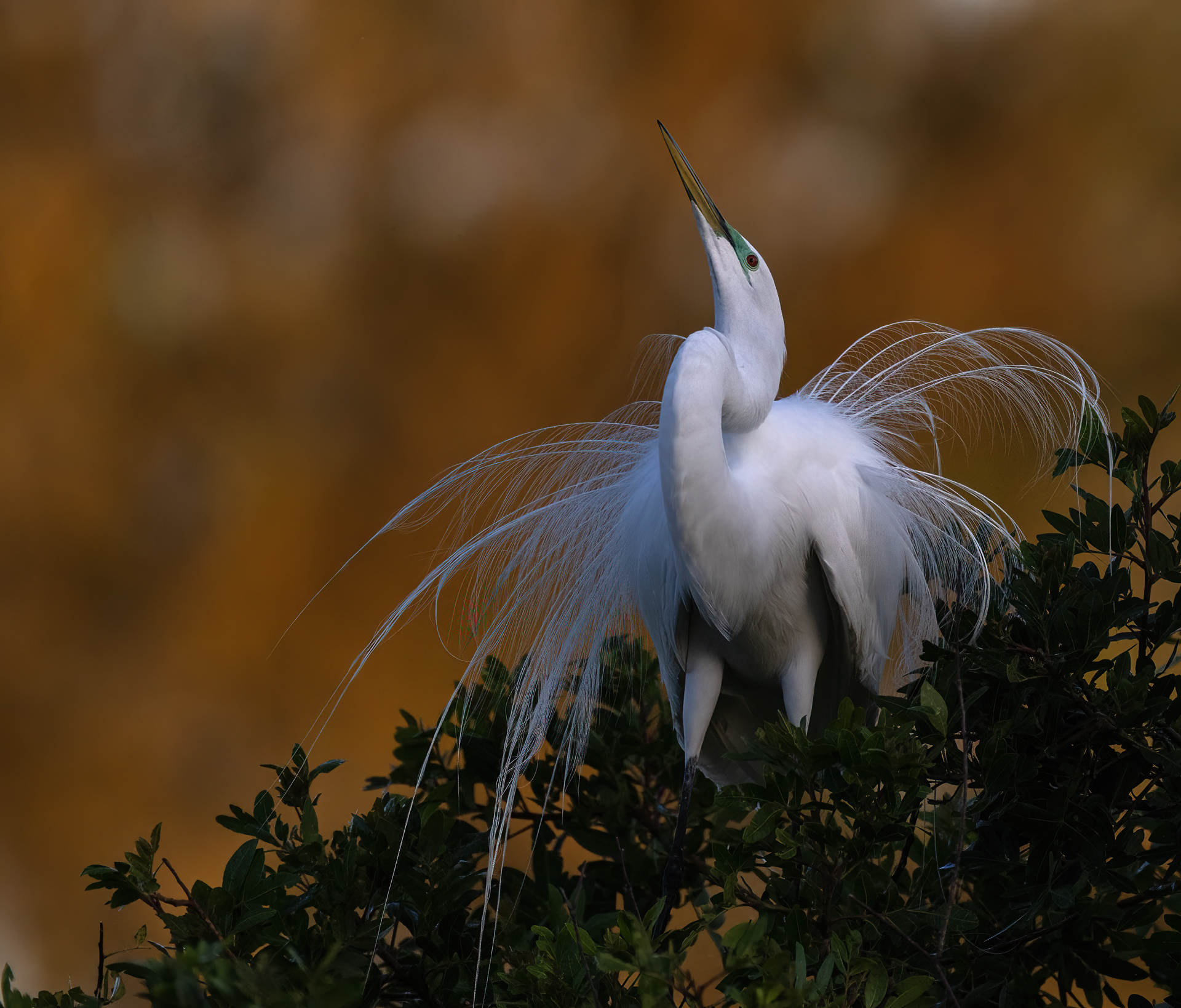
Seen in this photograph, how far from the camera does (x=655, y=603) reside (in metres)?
1.03

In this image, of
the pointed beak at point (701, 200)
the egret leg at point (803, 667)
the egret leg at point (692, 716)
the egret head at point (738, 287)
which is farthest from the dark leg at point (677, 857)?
the pointed beak at point (701, 200)

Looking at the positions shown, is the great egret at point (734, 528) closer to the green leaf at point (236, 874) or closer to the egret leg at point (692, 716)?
the egret leg at point (692, 716)

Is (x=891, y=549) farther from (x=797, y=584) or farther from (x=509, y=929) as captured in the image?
(x=509, y=929)

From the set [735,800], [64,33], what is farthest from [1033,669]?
[64,33]

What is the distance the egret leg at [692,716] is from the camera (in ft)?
3.21

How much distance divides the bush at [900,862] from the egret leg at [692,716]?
0.18m

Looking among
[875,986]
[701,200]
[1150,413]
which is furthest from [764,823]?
[701,200]

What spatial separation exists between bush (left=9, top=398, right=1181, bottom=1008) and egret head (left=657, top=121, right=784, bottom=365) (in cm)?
29

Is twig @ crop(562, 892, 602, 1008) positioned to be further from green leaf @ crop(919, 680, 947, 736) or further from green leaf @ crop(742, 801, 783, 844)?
green leaf @ crop(919, 680, 947, 736)

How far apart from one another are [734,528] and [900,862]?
298 mm

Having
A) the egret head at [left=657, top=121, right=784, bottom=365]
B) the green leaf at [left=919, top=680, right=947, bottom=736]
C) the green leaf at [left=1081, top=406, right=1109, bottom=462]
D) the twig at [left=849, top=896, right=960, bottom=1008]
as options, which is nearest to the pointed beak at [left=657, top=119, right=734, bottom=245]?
the egret head at [left=657, top=121, right=784, bottom=365]

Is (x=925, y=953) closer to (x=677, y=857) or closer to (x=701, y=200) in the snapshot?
(x=677, y=857)

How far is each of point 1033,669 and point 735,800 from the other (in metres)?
0.24

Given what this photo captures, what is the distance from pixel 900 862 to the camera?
0.74 meters
